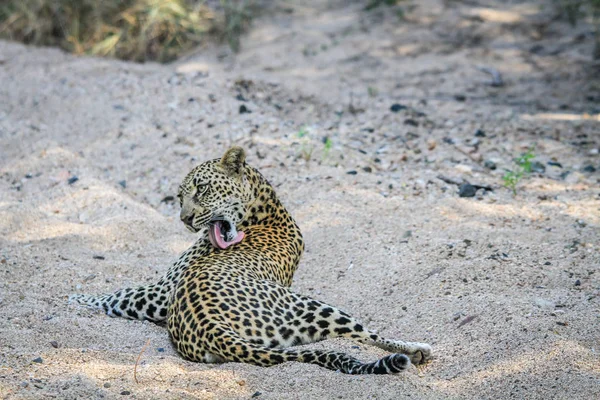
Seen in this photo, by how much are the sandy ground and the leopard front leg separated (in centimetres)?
15

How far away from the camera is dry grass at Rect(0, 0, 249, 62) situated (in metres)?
12.2

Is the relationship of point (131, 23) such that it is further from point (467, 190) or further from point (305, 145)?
point (467, 190)

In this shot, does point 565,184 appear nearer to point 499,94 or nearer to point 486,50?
point 499,94

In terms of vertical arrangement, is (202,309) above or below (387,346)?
above

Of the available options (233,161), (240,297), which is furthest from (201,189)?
(240,297)

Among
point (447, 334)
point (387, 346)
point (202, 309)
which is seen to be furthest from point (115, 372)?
point (447, 334)

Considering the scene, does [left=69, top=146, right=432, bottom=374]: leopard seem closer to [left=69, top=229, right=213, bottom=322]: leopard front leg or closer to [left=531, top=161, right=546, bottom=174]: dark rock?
[left=69, top=229, right=213, bottom=322]: leopard front leg

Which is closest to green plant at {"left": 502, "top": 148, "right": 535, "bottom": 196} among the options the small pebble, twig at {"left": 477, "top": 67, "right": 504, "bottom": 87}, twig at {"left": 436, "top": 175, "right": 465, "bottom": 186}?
twig at {"left": 436, "top": 175, "right": 465, "bottom": 186}

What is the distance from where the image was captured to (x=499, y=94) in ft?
36.1

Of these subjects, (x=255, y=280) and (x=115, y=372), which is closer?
(x=115, y=372)

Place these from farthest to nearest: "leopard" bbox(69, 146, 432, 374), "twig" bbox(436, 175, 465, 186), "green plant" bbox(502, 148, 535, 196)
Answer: "twig" bbox(436, 175, 465, 186), "green plant" bbox(502, 148, 535, 196), "leopard" bbox(69, 146, 432, 374)

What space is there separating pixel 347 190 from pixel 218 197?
99.4 inches

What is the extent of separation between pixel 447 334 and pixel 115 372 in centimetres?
222

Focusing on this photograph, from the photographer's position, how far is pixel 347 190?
8.27m
